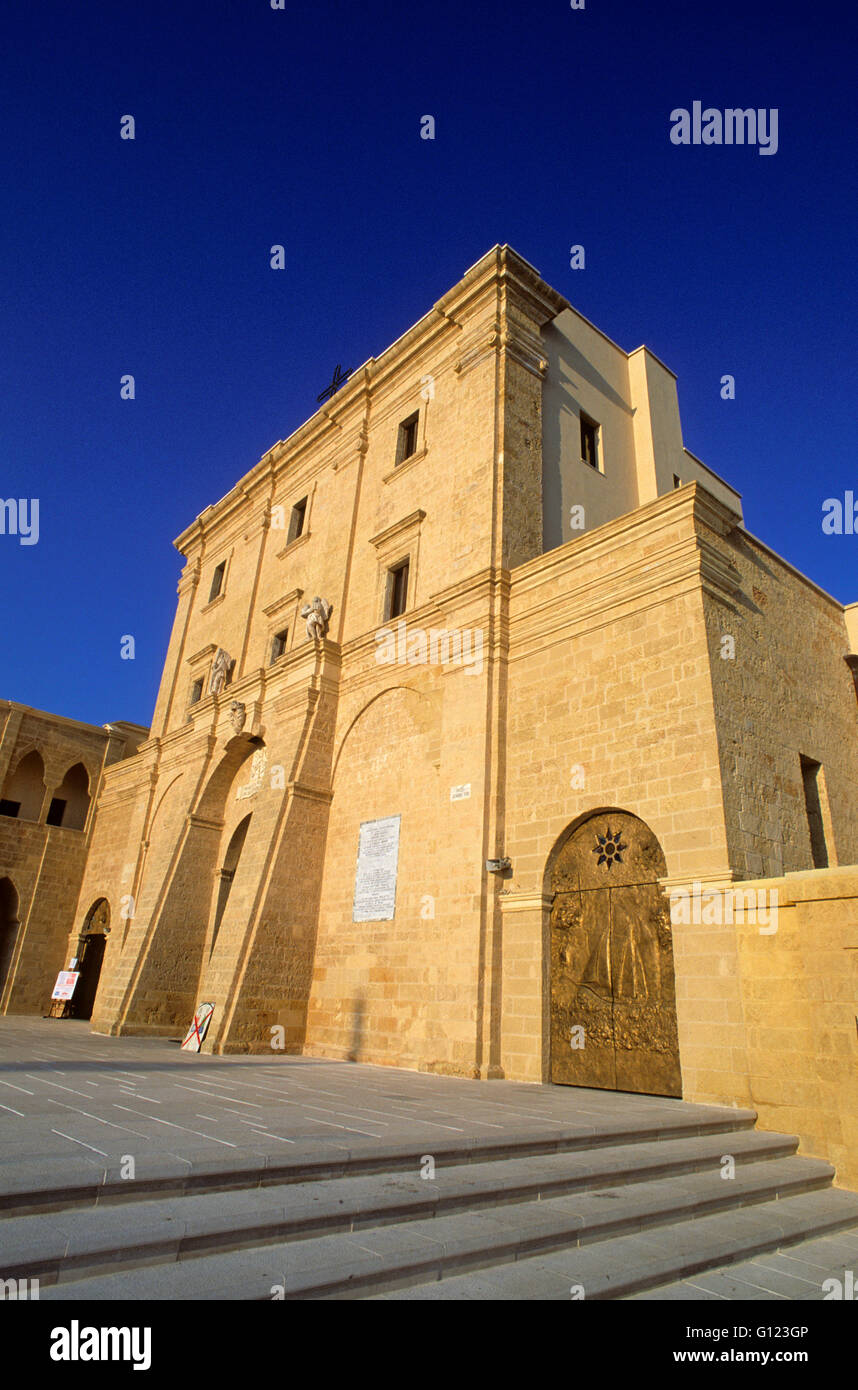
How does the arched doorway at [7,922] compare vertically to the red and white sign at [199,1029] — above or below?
above

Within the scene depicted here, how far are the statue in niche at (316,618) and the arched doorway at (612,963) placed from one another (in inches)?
308

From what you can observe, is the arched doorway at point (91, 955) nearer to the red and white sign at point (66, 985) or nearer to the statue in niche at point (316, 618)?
the red and white sign at point (66, 985)

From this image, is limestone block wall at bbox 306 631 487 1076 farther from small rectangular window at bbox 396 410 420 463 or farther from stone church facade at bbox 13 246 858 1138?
small rectangular window at bbox 396 410 420 463

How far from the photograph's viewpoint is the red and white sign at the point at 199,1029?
1224cm

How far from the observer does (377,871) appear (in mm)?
12734

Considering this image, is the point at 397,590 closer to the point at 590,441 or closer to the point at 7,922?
the point at 590,441

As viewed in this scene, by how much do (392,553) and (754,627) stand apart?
24.9 feet

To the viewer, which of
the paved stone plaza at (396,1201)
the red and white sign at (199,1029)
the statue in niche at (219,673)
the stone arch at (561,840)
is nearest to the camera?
the paved stone plaza at (396,1201)

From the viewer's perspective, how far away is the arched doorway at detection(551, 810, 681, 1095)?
8414 mm

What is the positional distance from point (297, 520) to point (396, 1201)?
18431 millimetres

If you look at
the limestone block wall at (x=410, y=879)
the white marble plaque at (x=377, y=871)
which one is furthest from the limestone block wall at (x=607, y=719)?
the white marble plaque at (x=377, y=871)
